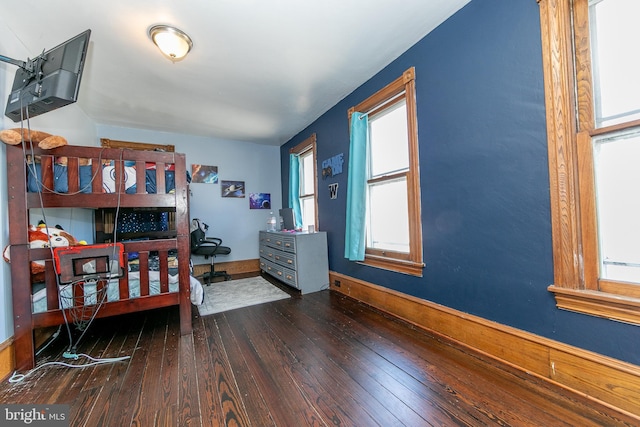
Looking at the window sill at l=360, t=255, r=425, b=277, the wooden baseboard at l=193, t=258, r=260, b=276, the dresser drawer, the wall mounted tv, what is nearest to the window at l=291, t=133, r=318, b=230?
the dresser drawer

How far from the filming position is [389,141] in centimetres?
267

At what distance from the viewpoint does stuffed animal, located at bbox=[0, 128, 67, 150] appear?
162 cm

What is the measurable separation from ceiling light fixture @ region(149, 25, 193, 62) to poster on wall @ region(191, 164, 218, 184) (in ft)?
8.38

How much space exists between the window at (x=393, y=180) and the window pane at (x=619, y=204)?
42.9 inches

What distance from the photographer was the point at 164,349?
6.36ft

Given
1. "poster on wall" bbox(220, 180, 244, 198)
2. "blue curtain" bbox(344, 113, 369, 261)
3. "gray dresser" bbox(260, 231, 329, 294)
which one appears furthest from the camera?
"poster on wall" bbox(220, 180, 244, 198)

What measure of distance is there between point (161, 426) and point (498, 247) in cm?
214

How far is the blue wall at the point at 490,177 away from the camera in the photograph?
4.76 feet

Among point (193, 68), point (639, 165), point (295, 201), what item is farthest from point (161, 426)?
point (295, 201)

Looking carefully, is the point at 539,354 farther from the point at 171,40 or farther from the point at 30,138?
the point at 30,138

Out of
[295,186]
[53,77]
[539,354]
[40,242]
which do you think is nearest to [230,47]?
[53,77]

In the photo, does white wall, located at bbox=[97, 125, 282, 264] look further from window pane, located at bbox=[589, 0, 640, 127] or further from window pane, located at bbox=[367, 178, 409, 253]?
window pane, located at bbox=[589, 0, 640, 127]

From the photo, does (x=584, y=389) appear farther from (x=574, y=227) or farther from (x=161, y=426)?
(x=161, y=426)

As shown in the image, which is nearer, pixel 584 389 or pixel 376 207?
Answer: pixel 584 389
